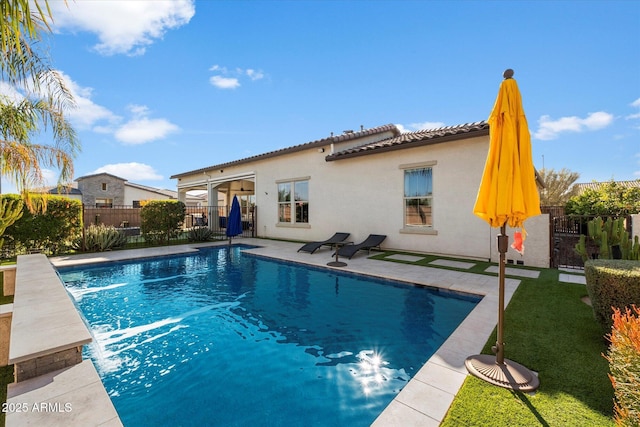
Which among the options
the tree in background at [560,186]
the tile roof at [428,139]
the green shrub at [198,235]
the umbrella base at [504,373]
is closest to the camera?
the umbrella base at [504,373]

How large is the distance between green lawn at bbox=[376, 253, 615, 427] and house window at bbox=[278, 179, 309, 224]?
11.7 metres

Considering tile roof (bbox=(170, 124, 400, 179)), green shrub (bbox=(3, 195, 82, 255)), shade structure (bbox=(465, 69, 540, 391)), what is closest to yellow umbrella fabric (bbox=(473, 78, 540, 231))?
shade structure (bbox=(465, 69, 540, 391))

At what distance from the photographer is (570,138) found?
100 feet

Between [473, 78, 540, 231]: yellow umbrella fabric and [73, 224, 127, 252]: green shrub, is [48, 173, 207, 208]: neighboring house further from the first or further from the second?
[473, 78, 540, 231]: yellow umbrella fabric

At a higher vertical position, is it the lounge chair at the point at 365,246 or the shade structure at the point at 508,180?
the shade structure at the point at 508,180

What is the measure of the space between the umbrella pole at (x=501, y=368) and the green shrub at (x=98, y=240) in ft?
51.0

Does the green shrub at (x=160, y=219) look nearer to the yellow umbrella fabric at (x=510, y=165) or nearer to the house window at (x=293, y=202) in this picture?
the house window at (x=293, y=202)

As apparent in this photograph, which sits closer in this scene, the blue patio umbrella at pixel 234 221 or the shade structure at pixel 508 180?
the shade structure at pixel 508 180

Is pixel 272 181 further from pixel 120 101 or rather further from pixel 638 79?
pixel 638 79

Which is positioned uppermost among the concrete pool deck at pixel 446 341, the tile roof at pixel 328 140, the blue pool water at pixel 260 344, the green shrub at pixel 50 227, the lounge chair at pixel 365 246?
the tile roof at pixel 328 140

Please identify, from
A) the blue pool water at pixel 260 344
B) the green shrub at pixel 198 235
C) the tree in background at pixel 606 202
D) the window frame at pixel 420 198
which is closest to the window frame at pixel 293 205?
the green shrub at pixel 198 235

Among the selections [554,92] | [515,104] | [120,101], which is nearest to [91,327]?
[515,104]

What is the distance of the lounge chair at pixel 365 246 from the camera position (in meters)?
11.0

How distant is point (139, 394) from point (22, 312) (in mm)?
2065
